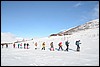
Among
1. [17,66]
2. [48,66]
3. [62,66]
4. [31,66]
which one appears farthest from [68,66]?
[17,66]

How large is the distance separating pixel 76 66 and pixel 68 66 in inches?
17.8

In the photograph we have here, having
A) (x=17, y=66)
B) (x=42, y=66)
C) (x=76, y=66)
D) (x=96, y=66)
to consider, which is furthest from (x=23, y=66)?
(x=96, y=66)

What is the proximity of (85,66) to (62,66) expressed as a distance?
4.27 feet

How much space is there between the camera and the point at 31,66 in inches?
460

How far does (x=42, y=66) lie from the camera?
1161 centimetres

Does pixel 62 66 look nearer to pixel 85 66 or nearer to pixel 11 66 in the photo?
pixel 85 66

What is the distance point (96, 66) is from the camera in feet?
37.5

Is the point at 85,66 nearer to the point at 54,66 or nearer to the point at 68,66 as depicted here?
the point at 68,66

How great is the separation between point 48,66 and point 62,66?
799 millimetres

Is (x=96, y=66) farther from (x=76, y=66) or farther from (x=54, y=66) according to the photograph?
(x=54, y=66)

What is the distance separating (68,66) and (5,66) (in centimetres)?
358

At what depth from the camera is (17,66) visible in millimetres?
11477

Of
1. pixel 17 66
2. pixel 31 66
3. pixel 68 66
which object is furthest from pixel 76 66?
pixel 17 66

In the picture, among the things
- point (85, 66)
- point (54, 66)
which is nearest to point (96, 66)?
point (85, 66)
